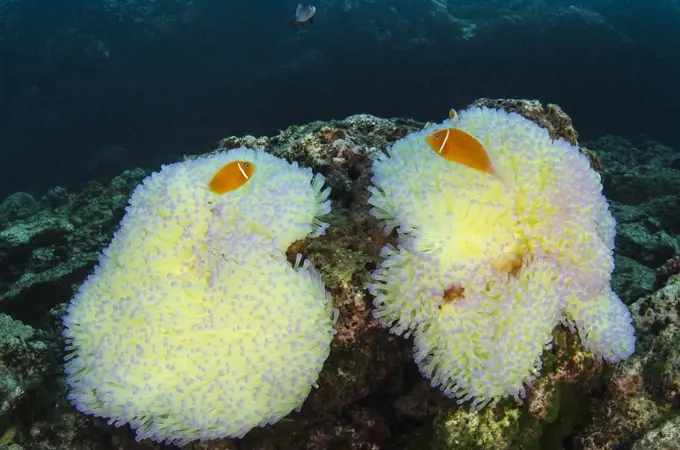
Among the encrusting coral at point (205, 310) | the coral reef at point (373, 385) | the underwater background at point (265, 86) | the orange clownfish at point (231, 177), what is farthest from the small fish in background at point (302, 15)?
the orange clownfish at point (231, 177)

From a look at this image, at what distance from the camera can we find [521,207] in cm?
229

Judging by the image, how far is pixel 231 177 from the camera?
2375 millimetres

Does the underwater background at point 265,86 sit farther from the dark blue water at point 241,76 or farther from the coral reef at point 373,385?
the coral reef at point 373,385

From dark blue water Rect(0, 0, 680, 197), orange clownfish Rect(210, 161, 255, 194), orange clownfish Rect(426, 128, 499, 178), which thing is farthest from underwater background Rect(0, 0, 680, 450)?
orange clownfish Rect(426, 128, 499, 178)

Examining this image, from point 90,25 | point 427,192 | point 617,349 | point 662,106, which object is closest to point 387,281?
point 427,192

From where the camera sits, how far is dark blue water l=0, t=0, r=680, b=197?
13.0 m

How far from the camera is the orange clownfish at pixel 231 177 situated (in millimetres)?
2375

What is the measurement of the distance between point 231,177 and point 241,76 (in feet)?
39.0

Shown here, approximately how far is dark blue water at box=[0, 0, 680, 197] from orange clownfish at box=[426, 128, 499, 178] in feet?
35.2

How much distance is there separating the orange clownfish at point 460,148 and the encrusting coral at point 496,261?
0.13 ft

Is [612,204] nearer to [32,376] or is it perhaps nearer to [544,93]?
[544,93]

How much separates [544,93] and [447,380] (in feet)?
43.7

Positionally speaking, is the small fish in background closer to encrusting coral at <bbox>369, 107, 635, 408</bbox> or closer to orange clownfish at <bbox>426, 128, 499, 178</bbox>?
encrusting coral at <bbox>369, 107, 635, 408</bbox>

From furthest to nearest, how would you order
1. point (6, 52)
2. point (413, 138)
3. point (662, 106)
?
point (662, 106), point (6, 52), point (413, 138)
